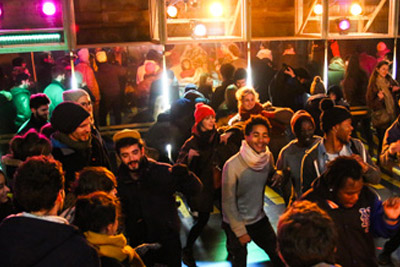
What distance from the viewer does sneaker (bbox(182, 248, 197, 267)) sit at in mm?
5398

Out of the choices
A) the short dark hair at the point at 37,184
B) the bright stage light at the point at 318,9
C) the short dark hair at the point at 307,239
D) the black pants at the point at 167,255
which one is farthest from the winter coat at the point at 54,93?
the short dark hair at the point at 307,239

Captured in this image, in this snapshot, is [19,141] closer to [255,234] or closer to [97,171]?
[97,171]

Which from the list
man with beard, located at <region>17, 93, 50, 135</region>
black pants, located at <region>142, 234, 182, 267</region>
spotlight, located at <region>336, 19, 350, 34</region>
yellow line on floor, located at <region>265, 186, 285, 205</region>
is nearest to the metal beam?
spotlight, located at <region>336, 19, 350, 34</region>

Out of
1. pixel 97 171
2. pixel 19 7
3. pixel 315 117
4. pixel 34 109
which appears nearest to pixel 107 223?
pixel 97 171

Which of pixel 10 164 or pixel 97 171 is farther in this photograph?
pixel 10 164

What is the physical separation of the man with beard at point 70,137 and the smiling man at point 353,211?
84.5 inches

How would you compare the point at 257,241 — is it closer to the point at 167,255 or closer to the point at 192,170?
the point at 167,255

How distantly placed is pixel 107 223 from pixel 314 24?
7013 mm

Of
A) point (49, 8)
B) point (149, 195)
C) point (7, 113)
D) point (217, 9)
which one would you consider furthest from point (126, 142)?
point (217, 9)

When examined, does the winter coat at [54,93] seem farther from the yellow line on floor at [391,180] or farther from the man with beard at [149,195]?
the yellow line on floor at [391,180]

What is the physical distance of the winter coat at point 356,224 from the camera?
3346mm

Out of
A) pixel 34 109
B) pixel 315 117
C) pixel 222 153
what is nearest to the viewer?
pixel 222 153

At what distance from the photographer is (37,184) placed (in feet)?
9.55

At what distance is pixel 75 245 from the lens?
262 centimetres
